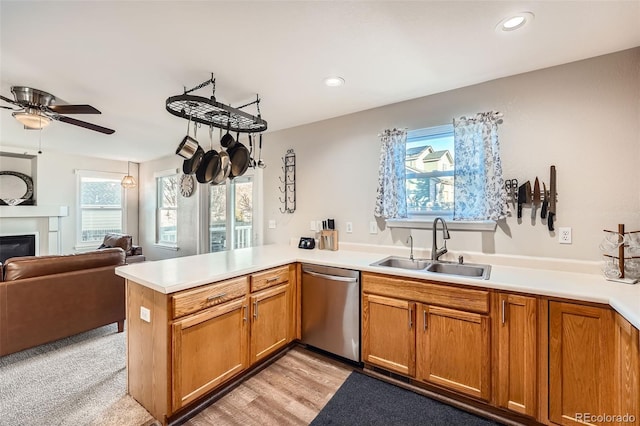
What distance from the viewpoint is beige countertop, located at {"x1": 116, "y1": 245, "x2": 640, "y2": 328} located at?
4.84 ft

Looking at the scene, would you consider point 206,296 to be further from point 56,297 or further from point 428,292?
point 56,297

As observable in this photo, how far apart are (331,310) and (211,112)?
1957 mm

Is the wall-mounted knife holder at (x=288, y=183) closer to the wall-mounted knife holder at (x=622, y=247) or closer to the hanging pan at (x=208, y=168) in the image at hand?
the hanging pan at (x=208, y=168)

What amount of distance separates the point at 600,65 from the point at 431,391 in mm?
2578

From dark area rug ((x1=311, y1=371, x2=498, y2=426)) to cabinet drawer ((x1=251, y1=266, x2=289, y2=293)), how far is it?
0.95m

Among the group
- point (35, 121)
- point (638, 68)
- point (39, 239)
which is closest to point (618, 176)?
point (638, 68)

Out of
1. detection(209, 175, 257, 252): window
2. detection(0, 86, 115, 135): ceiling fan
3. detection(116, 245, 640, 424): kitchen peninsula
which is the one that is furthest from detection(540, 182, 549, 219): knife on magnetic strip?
detection(0, 86, 115, 135): ceiling fan

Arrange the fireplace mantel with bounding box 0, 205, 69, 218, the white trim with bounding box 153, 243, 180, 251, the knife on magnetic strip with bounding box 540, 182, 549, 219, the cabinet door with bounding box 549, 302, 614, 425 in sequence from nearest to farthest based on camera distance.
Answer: the cabinet door with bounding box 549, 302, 614, 425 → the knife on magnetic strip with bounding box 540, 182, 549, 219 → the fireplace mantel with bounding box 0, 205, 69, 218 → the white trim with bounding box 153, 243, 180, 251

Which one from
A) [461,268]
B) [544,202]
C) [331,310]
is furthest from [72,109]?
[544,202]

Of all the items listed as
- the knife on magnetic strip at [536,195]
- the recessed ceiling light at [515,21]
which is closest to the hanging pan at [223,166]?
the recessed ceiling light at [515,21]

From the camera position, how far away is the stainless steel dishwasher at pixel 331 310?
227 centimetres

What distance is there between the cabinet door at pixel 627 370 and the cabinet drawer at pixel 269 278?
2134 millimetres

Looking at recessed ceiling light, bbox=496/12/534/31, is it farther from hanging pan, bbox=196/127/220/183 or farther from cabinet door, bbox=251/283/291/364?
cabinet door, bbox=251/283/291/364

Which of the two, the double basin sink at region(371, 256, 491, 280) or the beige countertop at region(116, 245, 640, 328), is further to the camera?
Result: the double basin sink at region(371, 256, 491, 280)
